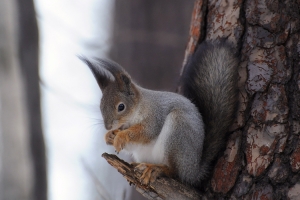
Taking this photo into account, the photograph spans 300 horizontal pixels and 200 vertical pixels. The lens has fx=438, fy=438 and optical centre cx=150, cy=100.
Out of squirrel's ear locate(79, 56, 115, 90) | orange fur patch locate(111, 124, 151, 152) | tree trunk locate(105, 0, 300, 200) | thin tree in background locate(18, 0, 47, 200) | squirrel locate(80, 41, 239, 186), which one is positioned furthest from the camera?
thin tree in background locate(18, 0, 47, 200)

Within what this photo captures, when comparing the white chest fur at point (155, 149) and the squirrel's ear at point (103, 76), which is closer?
the white chest fur at point (155, 149)

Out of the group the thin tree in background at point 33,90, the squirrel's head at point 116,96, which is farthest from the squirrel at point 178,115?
the thin tree in background at point 33,90

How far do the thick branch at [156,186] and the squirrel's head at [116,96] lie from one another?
0.24 meters

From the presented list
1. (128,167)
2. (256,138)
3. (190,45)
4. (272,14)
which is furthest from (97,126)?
(272,14)

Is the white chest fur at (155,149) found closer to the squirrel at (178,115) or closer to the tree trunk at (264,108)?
the squirrel at (178,115)

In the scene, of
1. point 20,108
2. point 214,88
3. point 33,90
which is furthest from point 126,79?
point 20,108

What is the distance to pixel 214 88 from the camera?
1737 mm

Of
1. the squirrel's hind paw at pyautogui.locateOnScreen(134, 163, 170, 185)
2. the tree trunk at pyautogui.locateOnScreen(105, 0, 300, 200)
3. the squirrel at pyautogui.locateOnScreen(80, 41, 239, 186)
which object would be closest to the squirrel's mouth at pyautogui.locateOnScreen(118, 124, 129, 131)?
the squirrel at pyautogui.locateOnScreen(80, 41, 239, 186)

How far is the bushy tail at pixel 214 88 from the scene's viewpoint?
1670mm

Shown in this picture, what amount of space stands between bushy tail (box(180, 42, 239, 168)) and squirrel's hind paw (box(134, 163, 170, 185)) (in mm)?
152

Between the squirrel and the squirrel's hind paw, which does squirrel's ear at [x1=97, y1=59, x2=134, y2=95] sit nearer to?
the squirrel

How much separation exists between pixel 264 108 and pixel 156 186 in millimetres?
482

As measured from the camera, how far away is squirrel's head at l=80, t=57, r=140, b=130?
1.80 meters

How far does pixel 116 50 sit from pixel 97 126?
918 mm
